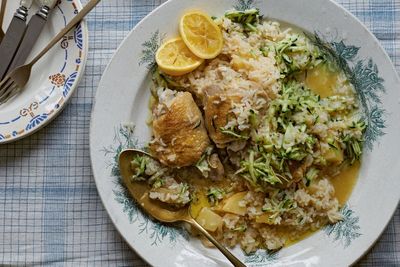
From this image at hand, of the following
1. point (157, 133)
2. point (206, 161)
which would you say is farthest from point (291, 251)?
point (157, 133)

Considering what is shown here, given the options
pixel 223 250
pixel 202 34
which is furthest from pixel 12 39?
pixel 223 250

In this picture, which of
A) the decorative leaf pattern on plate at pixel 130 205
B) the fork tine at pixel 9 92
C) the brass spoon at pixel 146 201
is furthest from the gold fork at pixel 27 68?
the brass spoon at pixel 146 201

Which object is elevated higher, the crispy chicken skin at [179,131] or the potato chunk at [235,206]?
the crispy chicken skin at [179,131]

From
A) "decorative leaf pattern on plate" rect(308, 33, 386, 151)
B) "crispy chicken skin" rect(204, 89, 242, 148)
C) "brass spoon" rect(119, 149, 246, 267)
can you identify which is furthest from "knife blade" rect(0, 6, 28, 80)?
"decorative leaf pattern on plate" rect(308, 33, 386, 151)

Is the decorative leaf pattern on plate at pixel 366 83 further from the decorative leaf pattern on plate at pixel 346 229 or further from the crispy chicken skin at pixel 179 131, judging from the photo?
the crispy chicken skin at pixel 179 131

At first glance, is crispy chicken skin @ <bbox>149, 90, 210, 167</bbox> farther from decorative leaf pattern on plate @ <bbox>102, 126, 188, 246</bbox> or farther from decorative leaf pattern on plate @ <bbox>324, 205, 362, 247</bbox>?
decorative leaf pattern on plate @ <bbox>324, 205, 362, 247</bbox>
